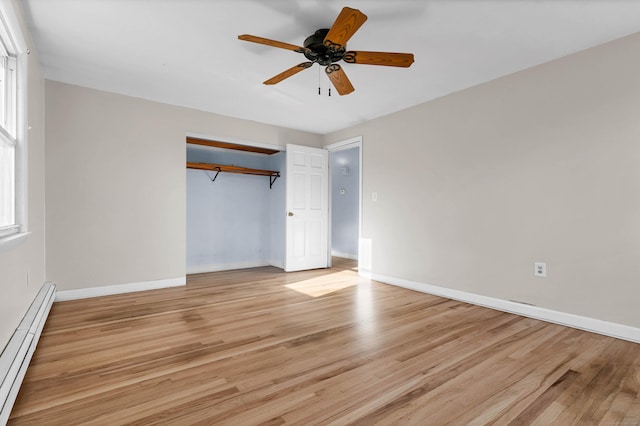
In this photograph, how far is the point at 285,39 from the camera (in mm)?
2570

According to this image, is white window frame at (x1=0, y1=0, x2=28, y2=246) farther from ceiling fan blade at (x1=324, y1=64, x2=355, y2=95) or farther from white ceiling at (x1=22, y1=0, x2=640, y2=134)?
ceiling fan blade at (x1=324, y1=64, x2=355, y2=95)

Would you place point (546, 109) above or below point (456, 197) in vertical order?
above

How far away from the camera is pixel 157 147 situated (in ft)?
13.1

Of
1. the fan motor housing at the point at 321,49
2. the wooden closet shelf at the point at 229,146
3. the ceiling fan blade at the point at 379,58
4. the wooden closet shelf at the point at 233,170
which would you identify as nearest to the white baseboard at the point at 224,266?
the wooden closet shelf at the point at 233,170

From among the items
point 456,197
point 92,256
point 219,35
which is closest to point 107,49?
point 219,35

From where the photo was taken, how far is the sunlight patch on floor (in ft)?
12.7

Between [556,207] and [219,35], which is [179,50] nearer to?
[219,35]

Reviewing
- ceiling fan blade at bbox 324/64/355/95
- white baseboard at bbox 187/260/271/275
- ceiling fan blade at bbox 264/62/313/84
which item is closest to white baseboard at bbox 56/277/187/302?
white baseboard at bbox 187/260/271/275

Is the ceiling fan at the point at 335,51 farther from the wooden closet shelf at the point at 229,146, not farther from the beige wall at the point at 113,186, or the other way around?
the wooden closet shelf at the point at 229,146

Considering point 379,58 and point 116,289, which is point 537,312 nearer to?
point 379,58

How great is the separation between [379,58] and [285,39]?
2.66 ft

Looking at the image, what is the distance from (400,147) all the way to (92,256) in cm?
399

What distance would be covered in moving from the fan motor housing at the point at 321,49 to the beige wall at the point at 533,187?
1870 millimetres

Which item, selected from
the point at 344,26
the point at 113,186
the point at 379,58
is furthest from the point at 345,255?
the point at 344,26
